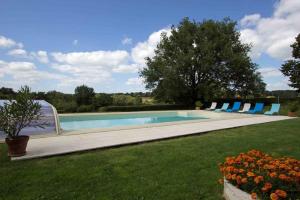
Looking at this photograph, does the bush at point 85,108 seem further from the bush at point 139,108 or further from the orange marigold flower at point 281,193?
the orange marigold flower at point 281,193

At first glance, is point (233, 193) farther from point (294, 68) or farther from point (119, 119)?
point (294, 68)

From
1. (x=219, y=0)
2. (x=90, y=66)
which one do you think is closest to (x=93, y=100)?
(x=90, y=66)

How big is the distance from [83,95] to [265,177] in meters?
20.7

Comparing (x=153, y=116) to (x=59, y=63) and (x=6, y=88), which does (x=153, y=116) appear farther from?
(x=6, y=88)

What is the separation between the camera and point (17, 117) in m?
5.73

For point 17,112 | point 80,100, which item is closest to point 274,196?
point 17,112

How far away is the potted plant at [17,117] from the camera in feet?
18.3

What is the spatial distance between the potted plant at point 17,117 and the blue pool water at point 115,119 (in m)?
8.66

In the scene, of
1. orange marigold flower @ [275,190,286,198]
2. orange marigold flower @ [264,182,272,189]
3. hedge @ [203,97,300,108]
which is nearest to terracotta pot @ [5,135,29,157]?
orange marigold flower @ [264,182,272,189]

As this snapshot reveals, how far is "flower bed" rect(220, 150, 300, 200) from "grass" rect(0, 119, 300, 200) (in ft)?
2.03

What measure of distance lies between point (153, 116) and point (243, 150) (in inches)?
556

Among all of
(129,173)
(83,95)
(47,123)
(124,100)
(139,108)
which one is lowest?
(129,173)

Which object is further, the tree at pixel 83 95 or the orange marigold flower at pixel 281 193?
the tree at pixel 83 95

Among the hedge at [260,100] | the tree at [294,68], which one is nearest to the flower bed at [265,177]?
the hedge at [260,100]
